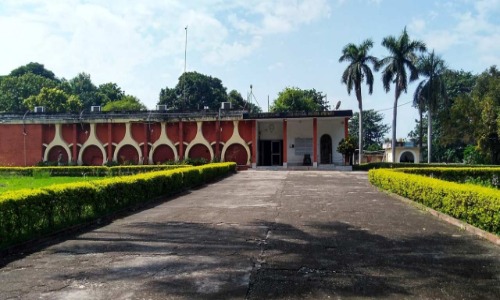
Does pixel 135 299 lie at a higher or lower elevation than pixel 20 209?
lower

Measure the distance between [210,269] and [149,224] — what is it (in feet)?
11.9

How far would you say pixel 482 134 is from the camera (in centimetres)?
3488

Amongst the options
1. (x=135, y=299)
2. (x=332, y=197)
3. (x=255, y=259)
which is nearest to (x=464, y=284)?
(x=255, y=259)

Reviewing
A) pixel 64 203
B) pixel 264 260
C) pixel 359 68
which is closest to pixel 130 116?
pixel 359 68

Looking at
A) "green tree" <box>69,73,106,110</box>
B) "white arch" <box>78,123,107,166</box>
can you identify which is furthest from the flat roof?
"green tree" <box>69,73,106,110</box>

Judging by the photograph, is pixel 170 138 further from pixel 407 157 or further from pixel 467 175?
pixel 407 157

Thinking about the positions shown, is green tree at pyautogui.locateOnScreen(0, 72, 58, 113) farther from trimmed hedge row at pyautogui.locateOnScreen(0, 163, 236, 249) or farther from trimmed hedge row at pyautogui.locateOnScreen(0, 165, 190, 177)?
trimmed hedge row at pyautogui.locateOnScreen(0, 163, 236, 249)

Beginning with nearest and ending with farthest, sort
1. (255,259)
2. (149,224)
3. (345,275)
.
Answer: (345,275) < (255,259) < (149,224)

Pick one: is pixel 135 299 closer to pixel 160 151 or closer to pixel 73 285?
pixel 73 285

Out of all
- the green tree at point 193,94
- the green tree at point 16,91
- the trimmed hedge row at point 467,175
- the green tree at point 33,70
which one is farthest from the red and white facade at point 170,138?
the green tree at point 33,70

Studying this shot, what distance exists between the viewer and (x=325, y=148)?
3014 centimetres

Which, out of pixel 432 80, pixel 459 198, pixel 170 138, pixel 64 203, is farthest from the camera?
pixel 432 80

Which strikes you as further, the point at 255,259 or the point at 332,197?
the point at 332,197

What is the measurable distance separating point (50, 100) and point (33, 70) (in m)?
20.5
